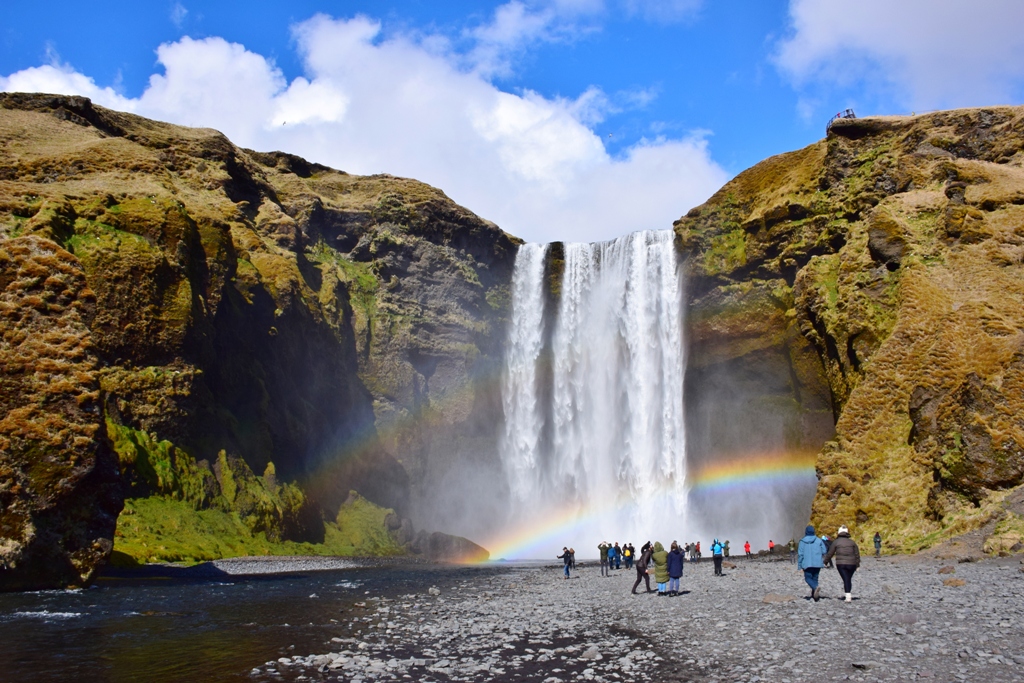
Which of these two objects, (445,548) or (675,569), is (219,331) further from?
A: (675,569)

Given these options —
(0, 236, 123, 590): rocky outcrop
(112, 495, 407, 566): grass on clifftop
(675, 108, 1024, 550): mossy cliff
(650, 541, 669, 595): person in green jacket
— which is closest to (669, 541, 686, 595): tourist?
(650, 541, 669, 595): person in green jacket

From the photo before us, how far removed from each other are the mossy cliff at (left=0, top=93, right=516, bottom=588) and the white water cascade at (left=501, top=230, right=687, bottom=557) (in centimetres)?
394

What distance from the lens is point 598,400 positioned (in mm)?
62125

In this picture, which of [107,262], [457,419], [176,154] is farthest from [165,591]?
[176,154]

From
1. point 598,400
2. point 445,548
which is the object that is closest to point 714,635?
point 445,548

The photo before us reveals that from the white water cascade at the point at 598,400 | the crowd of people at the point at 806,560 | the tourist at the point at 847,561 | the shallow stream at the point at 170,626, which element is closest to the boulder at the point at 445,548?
the white water cascade at the point at 598,400

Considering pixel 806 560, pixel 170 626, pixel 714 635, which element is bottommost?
pixel 170 626

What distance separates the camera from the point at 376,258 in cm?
6806

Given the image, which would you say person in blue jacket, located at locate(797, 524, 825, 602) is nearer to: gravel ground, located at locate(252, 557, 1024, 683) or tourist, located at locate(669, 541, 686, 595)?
gravel ground, located at locate(252, 557, 1024, 683)

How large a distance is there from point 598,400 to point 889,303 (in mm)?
27397

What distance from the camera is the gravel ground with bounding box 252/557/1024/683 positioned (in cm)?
1080

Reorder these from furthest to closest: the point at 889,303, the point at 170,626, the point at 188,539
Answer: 1. the point at 889,303
2. the point at 188,539
3. the point at 170,626

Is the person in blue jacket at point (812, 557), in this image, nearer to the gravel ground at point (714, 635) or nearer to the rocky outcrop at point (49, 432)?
the gravel ground at point (714, 635)

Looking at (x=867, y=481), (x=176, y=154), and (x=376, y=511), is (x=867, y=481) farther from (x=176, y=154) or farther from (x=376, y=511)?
(x=176, y=154)
